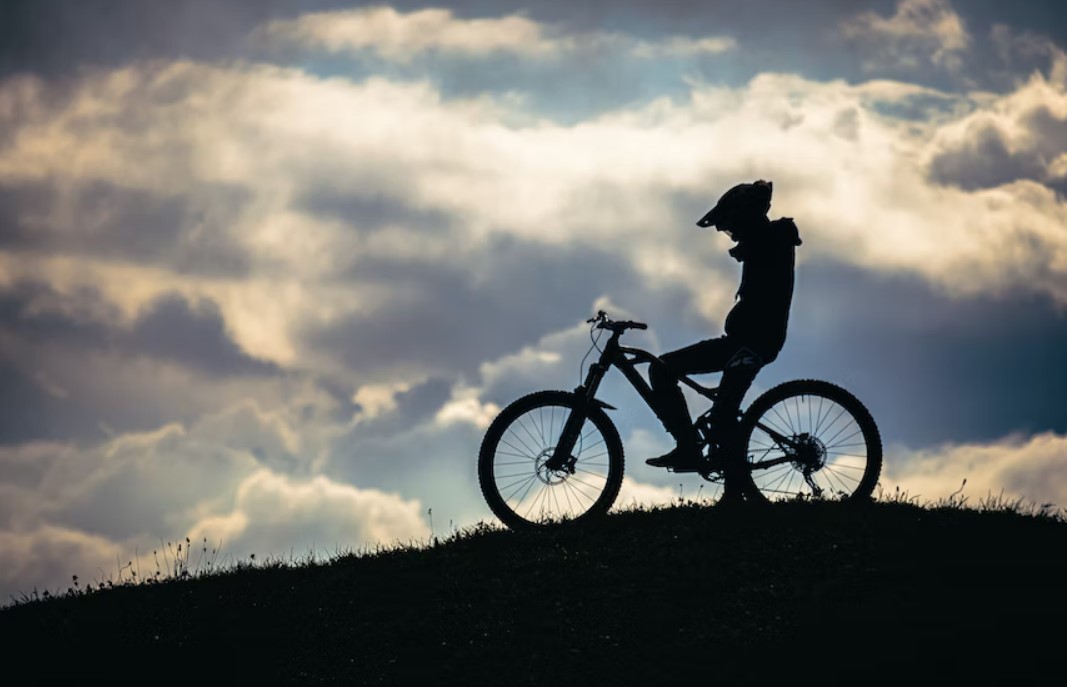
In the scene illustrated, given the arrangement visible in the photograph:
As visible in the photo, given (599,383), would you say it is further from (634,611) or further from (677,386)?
(634,611)

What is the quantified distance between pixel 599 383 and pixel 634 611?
283cm

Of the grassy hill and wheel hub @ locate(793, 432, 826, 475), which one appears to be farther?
wheel hub @ locate(793, 432, 826, 475)

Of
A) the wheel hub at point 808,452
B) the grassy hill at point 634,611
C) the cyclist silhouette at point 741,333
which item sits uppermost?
the cyclist silhouette at point 741,333

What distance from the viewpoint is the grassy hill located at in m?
9.95

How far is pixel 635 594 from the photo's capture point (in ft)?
36.7

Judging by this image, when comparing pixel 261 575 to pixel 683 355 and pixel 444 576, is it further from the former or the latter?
pixel 683 355

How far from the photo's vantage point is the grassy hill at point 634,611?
32.6 ft

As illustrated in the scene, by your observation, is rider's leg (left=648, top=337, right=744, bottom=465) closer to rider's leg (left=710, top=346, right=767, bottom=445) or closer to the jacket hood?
rider's leg (left=710, top=346, right=767, bottom=445)

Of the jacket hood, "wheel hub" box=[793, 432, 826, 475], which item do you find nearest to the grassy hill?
"wheel hub" box=[793, 432, 826, 475]

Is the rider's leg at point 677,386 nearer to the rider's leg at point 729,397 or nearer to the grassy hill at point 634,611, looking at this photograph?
the rider's leg at point 729,397

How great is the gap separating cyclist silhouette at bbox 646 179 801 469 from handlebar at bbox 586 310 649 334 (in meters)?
0.42

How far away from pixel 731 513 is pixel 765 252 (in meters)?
2.83

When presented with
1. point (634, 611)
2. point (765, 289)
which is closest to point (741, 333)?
point (765, 289)

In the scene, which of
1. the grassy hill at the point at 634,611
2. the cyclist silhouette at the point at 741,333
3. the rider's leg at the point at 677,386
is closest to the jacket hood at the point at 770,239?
the cyclist silhouette at the point at 741,333
